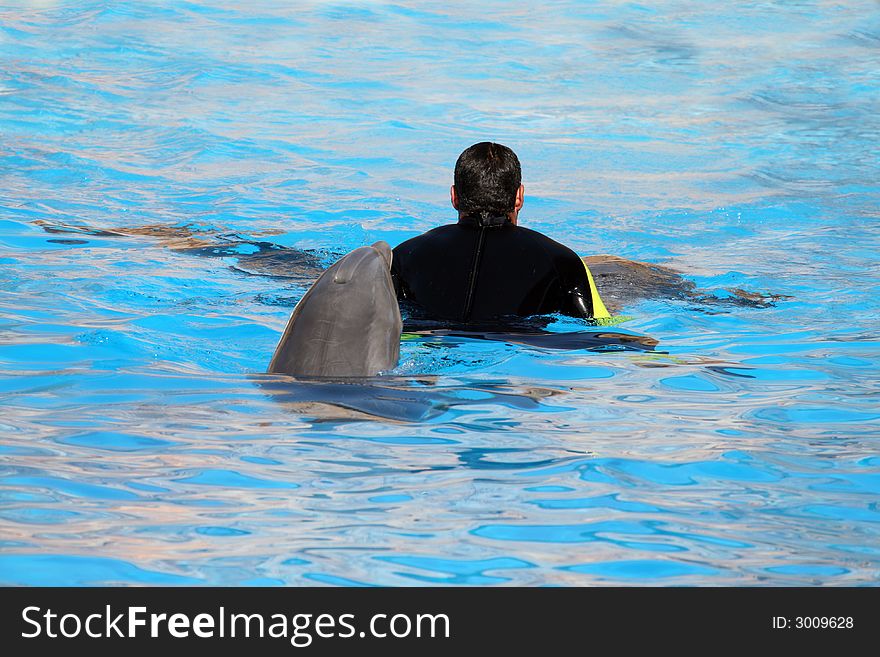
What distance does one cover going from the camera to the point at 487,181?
5547 mm

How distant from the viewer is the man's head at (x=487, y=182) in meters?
5.56

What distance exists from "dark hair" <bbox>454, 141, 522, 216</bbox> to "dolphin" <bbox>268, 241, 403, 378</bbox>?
1207mm

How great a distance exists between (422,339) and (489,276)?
0.48 metres

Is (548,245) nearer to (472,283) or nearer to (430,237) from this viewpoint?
(472,283)

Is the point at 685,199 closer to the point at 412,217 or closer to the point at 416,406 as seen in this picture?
the point at 412,217

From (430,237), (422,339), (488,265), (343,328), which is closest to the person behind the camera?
(343,328)

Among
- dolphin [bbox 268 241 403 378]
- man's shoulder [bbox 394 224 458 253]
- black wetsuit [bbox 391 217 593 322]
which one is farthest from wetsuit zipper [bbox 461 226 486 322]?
dolphin [bbox 268 241 403 378]

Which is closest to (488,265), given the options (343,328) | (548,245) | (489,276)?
(489,276)

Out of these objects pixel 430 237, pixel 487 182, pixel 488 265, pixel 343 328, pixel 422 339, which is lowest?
pixel 422 339

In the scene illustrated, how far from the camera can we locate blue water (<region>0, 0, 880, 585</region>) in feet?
10.5

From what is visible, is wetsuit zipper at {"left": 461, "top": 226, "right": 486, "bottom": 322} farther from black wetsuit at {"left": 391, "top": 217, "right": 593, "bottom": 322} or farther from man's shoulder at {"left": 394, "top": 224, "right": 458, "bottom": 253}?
man's shoulder at {"left": 394, "top": 224, "right": 458, "bottom": 253}

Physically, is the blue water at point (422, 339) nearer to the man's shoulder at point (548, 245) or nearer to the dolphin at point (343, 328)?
the dolphin at point (343, 328)

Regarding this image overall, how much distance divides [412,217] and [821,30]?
10.3 m
